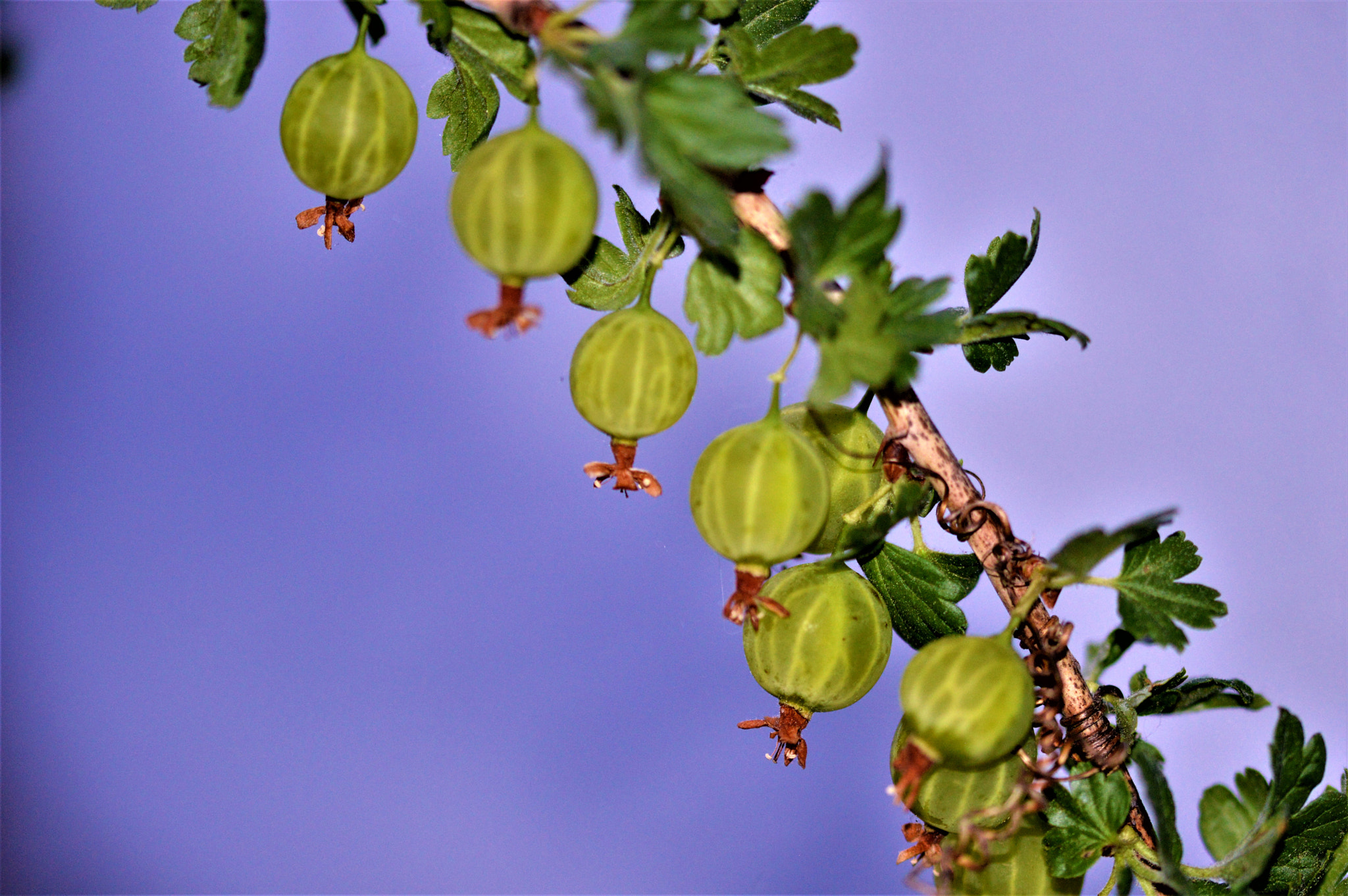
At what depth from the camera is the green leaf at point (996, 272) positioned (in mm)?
887

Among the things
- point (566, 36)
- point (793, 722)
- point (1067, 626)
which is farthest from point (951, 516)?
point (566, 36)

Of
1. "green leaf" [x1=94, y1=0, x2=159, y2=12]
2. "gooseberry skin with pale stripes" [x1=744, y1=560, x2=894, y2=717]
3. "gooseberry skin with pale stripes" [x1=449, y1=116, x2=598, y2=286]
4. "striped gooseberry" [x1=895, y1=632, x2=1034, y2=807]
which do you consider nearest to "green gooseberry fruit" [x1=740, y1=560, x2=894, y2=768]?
"gooseberry skin with pale stripes" [x1=744, y1=560, x2=894, y2=717]

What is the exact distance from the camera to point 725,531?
32.6 inches

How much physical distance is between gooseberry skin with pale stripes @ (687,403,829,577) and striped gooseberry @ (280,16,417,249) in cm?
38

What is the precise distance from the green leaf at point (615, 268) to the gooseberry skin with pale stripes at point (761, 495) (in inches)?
8.1

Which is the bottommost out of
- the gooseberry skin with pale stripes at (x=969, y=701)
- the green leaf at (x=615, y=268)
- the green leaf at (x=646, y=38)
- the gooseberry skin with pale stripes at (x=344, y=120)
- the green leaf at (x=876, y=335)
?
the gooseberry skin with pale stripes at (x=969, y=701)

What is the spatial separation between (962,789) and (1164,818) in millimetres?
152

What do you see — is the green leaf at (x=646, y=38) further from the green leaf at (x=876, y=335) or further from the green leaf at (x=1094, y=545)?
the green leaf at (x=1094, y=545)

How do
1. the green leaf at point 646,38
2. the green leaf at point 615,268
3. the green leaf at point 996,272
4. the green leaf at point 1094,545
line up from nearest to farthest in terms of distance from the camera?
the green leaf at point 646,38 < the green leaf at point 1094,545 < the green leaf at point 996,272 < the green leaf at point 615,268

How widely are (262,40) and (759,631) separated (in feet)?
2.04

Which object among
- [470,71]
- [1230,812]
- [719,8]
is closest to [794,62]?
[719,8]

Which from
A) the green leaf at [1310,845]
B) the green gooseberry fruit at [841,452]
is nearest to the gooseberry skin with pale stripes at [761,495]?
the green gooseberry fruit at [841,452]

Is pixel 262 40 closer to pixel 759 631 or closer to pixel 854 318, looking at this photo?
pixel 854 318

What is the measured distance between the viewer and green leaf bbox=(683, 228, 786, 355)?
842 millimetres
